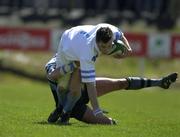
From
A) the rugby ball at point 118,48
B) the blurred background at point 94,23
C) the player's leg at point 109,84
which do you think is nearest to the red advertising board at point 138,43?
the blurred background at point 94,23

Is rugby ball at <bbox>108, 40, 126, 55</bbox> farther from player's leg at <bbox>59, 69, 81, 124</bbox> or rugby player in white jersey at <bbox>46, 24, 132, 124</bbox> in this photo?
player's leg at <bbox>59, 69, 81, 124</bbox>

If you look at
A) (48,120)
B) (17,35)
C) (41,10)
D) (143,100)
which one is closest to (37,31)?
(17,35)

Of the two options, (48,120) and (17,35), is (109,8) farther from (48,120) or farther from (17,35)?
(48,120)

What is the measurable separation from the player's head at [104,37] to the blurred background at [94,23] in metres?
22.3

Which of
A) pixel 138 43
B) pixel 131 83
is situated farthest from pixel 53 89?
pixel 138 43

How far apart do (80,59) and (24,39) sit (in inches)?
889

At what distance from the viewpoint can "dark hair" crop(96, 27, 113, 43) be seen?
42.3ft

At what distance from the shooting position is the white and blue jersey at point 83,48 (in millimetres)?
12922

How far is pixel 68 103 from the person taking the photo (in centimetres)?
1370

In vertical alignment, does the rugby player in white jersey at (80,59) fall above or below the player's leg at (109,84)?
above

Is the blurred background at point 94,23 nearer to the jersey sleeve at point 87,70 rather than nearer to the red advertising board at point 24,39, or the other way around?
the red advertising board at point 24,39

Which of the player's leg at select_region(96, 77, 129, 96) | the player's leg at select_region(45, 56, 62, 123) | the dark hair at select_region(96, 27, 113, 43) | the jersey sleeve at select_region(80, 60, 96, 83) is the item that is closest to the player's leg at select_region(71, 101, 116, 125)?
the player's leg at select_region(45, 56, 62, 123)

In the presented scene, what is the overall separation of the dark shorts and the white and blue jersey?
708 mm

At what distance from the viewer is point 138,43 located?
1414 inches
